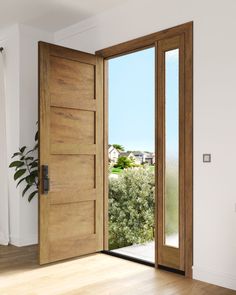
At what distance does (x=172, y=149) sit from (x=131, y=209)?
2.10 m

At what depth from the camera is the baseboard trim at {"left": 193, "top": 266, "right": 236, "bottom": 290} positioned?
10.6 ft

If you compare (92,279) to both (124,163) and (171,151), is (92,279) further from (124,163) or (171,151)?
(124,163)

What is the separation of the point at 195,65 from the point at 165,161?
100 cm

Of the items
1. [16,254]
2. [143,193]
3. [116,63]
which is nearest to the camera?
[16,254]

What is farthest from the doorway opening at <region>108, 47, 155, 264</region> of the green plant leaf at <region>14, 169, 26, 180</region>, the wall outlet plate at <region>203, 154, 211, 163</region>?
the wall outlet plate at <region>203, 154, 211, 163</region>

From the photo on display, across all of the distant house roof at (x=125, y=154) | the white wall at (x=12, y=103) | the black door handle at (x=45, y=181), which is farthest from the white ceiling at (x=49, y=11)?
the distant house roof at (x=125, y=154)

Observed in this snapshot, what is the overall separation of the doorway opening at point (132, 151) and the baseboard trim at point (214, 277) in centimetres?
175

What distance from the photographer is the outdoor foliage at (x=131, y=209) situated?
5516mm

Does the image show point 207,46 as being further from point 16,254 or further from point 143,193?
point 16,254

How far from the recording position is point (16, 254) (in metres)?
4.36

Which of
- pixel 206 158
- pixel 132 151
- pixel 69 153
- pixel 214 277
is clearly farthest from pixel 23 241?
pixel 132 151

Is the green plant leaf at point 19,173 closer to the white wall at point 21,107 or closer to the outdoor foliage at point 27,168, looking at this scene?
the outdoor foliage at point 27,168

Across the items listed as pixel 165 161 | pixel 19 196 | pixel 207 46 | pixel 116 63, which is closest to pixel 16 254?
pixel 19 196

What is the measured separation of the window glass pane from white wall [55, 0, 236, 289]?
242 mm
